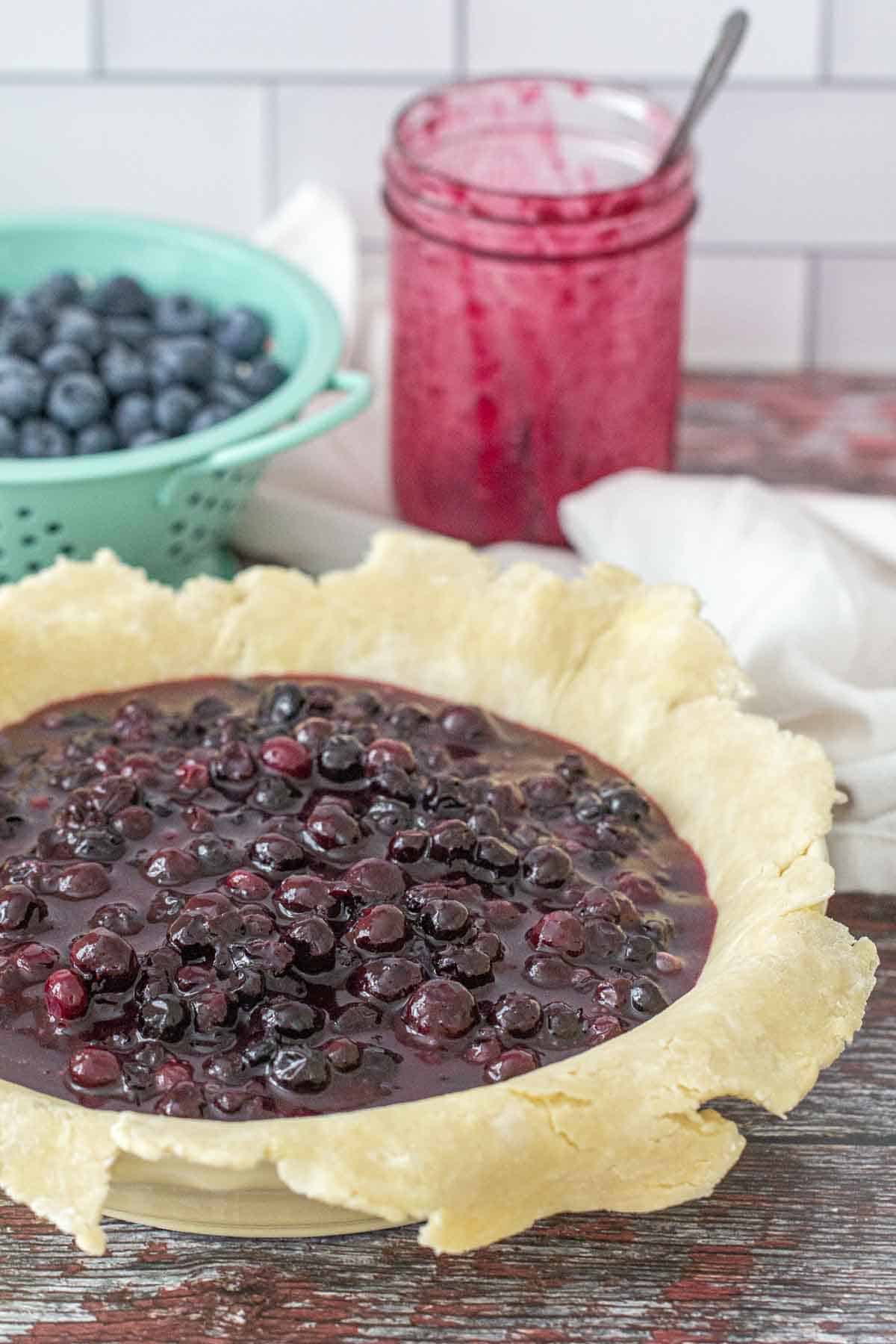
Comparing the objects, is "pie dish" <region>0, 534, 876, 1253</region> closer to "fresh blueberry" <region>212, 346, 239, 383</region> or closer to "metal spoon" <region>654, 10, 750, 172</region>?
"fresh blueberry" <region>212, 346, 239, 383</region>

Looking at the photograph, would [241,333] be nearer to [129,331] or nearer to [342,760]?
[129,331]

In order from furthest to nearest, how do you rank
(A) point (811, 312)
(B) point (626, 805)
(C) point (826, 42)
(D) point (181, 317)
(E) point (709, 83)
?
(A) point (811, 312) → (C) point (826, 42) → (D) point (181, 317) → (E) point (709, 83) → (B) point (626, 805)

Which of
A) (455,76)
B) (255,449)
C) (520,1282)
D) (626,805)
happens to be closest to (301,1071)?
(520,1282)

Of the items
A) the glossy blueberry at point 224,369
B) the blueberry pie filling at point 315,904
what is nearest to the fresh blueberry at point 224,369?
the glossy blueberry at point 224,369

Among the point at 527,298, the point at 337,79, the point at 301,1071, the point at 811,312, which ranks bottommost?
the point at 301,1071

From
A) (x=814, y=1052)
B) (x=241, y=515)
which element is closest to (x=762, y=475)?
(x=241, y=515)

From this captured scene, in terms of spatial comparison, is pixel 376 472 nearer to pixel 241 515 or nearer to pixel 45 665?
pixel 241 515

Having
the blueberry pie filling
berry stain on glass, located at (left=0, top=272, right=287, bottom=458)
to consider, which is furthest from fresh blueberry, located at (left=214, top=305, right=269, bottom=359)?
the blueberry pie filling
